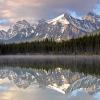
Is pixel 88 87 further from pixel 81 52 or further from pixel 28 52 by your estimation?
pixel 28 52

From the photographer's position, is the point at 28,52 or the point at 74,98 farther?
the point at 28,52

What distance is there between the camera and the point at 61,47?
469 feet

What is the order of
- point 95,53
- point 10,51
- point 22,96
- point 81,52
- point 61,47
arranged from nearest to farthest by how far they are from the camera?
1. point 22,96
2. point 95,53
3. point 81,52
4. point 61,47
5. point 10,51

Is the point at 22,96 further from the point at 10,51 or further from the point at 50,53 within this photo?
the point at 10,51

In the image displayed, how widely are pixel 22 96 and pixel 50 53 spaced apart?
5232 inches

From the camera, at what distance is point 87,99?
15617 mm

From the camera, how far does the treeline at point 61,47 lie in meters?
118

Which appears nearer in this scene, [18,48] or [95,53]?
[95,53]

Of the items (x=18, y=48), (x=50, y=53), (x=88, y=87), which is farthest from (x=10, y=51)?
(x=88, y=87)

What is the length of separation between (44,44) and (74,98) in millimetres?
141648

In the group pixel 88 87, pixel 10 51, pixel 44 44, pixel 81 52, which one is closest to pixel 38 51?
pixel 44 44

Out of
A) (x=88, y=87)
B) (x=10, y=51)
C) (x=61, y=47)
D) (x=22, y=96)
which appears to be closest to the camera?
(x=22, y=96)

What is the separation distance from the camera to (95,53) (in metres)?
117

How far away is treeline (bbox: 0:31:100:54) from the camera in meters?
118
